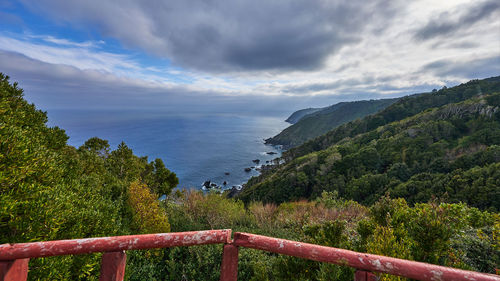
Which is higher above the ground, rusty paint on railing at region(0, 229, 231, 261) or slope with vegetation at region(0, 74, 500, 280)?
rusty paint on railing at region(0, 229, 231, 261)

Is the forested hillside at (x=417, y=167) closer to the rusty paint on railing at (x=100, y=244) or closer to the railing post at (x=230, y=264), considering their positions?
the railing post at (x=230, y=264)

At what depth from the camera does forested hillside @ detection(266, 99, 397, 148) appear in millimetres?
127456

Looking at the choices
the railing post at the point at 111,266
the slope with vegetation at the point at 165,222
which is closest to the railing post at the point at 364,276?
the railing post at the point at 111,266

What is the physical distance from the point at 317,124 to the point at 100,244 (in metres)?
166

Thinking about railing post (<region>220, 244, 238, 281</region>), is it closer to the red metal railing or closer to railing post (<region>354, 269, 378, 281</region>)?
the red metal railing

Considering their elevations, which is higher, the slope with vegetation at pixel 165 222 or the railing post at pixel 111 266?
the railing post at pixel 111 266

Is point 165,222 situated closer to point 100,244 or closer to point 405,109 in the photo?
point 100,244

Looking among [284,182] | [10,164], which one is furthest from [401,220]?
[284,182]

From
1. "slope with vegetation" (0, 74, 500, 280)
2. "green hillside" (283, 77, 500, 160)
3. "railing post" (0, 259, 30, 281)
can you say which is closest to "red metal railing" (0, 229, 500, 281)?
"railing post" (0, 259, 30, 281)

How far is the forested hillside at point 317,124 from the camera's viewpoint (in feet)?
418

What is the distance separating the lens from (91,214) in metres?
5.30

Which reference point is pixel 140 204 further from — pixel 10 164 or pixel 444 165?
pixel 444 165

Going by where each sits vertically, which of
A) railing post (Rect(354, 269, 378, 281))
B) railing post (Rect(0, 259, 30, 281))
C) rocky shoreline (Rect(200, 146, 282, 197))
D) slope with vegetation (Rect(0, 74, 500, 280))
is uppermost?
railing post (Rect(0, 259, 30, 281))

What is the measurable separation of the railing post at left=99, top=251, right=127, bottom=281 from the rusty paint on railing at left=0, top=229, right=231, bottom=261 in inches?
3.1
